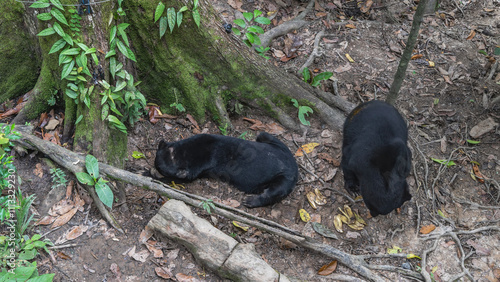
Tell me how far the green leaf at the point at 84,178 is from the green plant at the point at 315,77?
4.14 m

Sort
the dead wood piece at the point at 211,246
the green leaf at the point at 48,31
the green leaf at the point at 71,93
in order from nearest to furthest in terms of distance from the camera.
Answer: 1. the dead wood piece at the point at 211,246
2. the green leaf at the point at 48,31
3. the green leaf at the point at 71,93

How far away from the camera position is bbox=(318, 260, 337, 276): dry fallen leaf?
4578 mm

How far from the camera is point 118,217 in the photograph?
15.2 feet

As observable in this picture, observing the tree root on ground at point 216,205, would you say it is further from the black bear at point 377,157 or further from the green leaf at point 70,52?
the green leaf at point 70,52

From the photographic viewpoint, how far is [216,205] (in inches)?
181

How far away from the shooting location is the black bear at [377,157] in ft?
16.5

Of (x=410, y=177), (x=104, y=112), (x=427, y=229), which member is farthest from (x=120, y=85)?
(x=427, y=229)

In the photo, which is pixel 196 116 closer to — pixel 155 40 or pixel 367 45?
pixel 155 40

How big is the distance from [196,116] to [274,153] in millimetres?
1452

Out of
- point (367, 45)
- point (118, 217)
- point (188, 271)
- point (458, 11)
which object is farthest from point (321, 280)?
point (458, 11)

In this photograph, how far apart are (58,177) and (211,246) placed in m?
1.94

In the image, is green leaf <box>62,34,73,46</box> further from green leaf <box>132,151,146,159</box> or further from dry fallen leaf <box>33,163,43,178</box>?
green leaf <box>132,151,146,159</box>

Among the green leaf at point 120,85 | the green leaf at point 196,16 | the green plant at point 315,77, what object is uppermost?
the green leaf at point 196,16

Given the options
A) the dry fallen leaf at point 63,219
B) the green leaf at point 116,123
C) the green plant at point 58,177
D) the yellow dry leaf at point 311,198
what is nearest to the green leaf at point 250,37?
the green leaf at point 116,123
